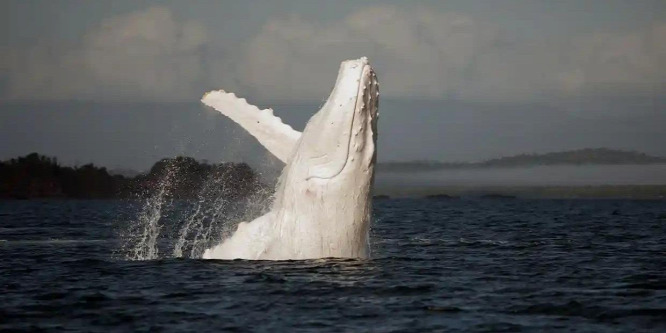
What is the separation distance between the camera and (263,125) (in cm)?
1655

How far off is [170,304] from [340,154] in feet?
10.5

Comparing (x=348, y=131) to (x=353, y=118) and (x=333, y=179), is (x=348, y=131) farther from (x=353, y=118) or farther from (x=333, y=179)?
(x=333, y=179)

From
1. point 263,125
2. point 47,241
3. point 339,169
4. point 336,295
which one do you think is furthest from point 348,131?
point 47,241

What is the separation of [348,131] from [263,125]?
1.98 m

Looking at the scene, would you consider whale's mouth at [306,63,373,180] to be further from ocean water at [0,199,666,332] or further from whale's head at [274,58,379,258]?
ocean water at [0,199,666,332]

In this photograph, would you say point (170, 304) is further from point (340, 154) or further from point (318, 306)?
point (340, 154)

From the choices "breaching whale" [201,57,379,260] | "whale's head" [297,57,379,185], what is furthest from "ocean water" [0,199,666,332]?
"whale's head" [297,57,379,185]

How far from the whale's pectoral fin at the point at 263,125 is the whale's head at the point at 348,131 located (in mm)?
1009

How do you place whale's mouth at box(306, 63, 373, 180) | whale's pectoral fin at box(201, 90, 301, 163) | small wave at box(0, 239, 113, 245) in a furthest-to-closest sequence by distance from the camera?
1. small wave at box(0, 239, 113, 245)
2. whale's pectoral fin at box(201, 90, 301, 163)
3. whale's mouth at box(306, 63, 373, 180)

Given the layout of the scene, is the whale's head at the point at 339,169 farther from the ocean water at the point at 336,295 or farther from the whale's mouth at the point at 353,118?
the ocean water at the point at 336,295

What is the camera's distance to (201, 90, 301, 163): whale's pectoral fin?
16422mm

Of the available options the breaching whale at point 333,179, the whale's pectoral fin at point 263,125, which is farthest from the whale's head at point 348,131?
the whale's pectoral fin at point 263,125

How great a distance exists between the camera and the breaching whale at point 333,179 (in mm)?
15102

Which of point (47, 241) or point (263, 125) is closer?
point (263, 125)
